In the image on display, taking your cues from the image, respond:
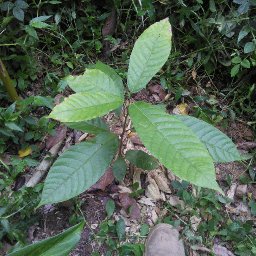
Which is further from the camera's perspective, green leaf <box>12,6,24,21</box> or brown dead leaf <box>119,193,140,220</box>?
green leaf <box>12,6,24,21</box>

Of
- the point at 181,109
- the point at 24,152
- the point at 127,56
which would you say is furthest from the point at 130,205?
the point at 127,56

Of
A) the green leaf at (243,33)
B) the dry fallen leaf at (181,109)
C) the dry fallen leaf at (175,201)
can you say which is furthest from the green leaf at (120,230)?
the green leaf at (243,33)

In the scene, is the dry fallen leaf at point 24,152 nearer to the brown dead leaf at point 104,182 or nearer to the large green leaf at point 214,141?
the brown dead leaf at point 104,182

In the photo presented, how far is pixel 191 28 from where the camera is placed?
2.30 metres

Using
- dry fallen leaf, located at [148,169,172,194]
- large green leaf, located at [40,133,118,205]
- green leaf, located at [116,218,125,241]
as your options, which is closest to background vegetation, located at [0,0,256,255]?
dry fallen leaf, located at [148,169,172,194]

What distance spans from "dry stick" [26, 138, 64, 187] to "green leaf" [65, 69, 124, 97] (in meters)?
0.59

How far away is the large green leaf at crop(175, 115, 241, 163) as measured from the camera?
4.83ft

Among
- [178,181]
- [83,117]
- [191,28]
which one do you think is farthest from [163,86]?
[83,117]

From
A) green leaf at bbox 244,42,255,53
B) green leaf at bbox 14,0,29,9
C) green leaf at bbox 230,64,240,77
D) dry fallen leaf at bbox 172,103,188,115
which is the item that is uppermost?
green leaf at bbox 14,0,29,9

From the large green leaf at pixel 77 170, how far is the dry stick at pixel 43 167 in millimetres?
412

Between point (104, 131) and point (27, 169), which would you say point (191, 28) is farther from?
point (27, 169)

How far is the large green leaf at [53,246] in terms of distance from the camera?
3.15 ft

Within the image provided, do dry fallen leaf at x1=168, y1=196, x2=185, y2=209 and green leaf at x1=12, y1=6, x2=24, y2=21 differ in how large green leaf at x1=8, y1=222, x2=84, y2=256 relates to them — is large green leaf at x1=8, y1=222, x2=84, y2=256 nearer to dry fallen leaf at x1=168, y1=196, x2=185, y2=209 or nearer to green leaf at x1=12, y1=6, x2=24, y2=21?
dry fallen leaf at x1=168, y1=196, x2=185, y2=209

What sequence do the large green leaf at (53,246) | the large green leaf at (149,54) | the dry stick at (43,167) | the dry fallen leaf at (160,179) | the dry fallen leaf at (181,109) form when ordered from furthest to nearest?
the dry fallen leaf at (181,109)
the dry fallen leaf at (160,179)
the dry stick at (43,167)
the large green leaf at (149,54)
the large green leaf at (53,246)
